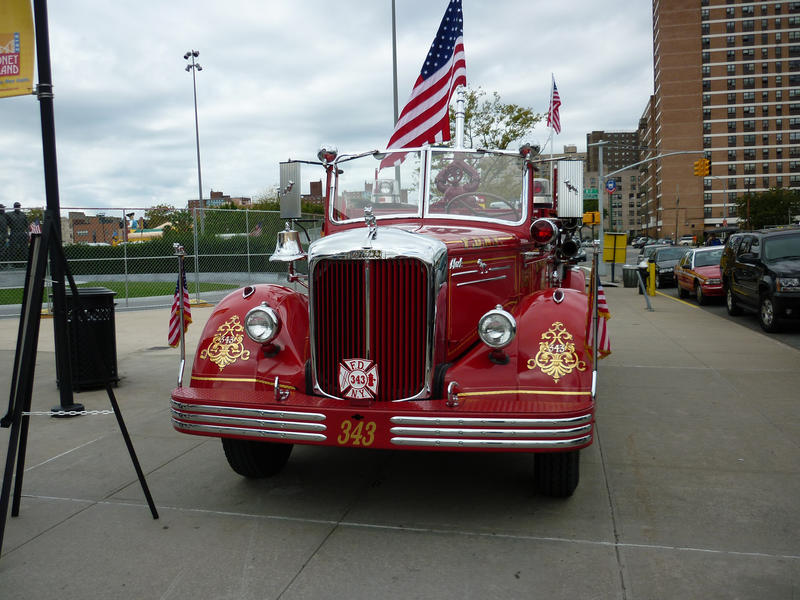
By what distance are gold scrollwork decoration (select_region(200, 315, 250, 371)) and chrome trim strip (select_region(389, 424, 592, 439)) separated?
1.29 meters

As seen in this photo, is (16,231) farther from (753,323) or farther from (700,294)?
(700,294)

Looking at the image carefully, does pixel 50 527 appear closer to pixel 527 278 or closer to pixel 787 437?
pixel 527 278

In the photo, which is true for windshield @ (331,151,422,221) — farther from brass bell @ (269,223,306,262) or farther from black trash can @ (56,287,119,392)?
black trash can @ (56,287,119,392)

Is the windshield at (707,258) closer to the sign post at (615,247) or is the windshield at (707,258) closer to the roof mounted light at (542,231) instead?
the sign post at (615,247)

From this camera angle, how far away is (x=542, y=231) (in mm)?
5715

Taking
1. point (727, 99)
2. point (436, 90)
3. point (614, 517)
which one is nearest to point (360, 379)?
point (614, 517)

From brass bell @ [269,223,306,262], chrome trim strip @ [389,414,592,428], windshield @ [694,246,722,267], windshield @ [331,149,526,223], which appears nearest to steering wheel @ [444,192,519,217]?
windshield @ [331,149,526,223]

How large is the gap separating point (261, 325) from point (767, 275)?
35.6 ft

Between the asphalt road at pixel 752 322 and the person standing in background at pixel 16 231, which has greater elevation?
the person standing in background at pixel 16 231

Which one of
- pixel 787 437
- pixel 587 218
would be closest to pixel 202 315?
pixel 787 437

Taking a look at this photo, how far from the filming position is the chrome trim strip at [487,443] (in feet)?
12.1

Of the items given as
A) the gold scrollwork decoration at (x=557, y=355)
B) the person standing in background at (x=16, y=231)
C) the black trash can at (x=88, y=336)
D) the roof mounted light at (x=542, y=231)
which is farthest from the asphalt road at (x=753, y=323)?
the person standing in background at (x=16, y=231)

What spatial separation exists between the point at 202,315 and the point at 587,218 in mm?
23293

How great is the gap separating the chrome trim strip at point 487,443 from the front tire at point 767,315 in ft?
32.3
